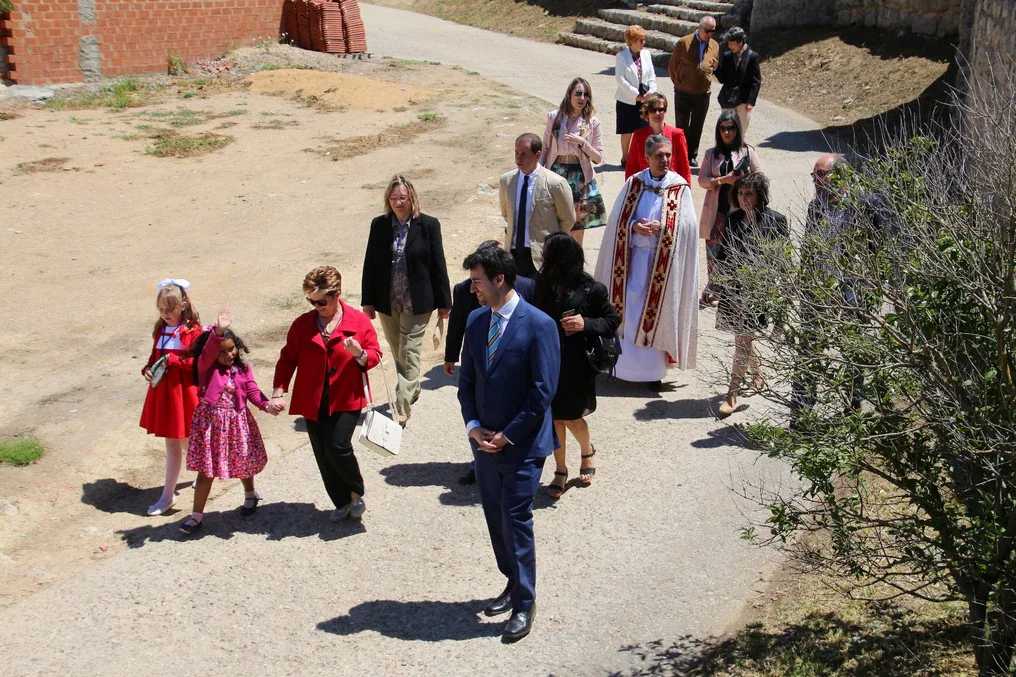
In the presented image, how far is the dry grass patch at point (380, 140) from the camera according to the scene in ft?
52.0

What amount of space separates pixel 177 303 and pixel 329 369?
1.13m

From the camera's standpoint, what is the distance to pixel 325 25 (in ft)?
72.9

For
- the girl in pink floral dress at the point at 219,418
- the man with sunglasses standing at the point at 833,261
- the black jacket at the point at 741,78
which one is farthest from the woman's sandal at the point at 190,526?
the black jacket at the point at 741,78

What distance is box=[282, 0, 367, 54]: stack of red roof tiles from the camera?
22234 mm

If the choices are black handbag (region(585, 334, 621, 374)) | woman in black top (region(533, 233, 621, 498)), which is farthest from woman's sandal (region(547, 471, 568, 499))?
black handbag (region(585, 334, 621, 374))

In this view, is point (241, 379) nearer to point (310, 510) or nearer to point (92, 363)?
point (310, 510)

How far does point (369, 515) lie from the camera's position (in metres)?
6.62

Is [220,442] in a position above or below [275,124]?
below

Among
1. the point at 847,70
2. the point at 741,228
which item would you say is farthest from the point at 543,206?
the point at 847,70

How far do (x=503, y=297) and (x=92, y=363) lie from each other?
17.7 feet

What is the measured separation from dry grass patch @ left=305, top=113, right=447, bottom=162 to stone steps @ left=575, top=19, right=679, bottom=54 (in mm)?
5991

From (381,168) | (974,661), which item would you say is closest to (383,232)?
(974,661)

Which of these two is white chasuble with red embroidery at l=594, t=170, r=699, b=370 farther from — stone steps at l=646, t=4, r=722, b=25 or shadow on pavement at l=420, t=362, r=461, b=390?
stone steps at l=646, t=4, r=722, b=25

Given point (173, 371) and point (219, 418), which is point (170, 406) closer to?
point (173, 371)
